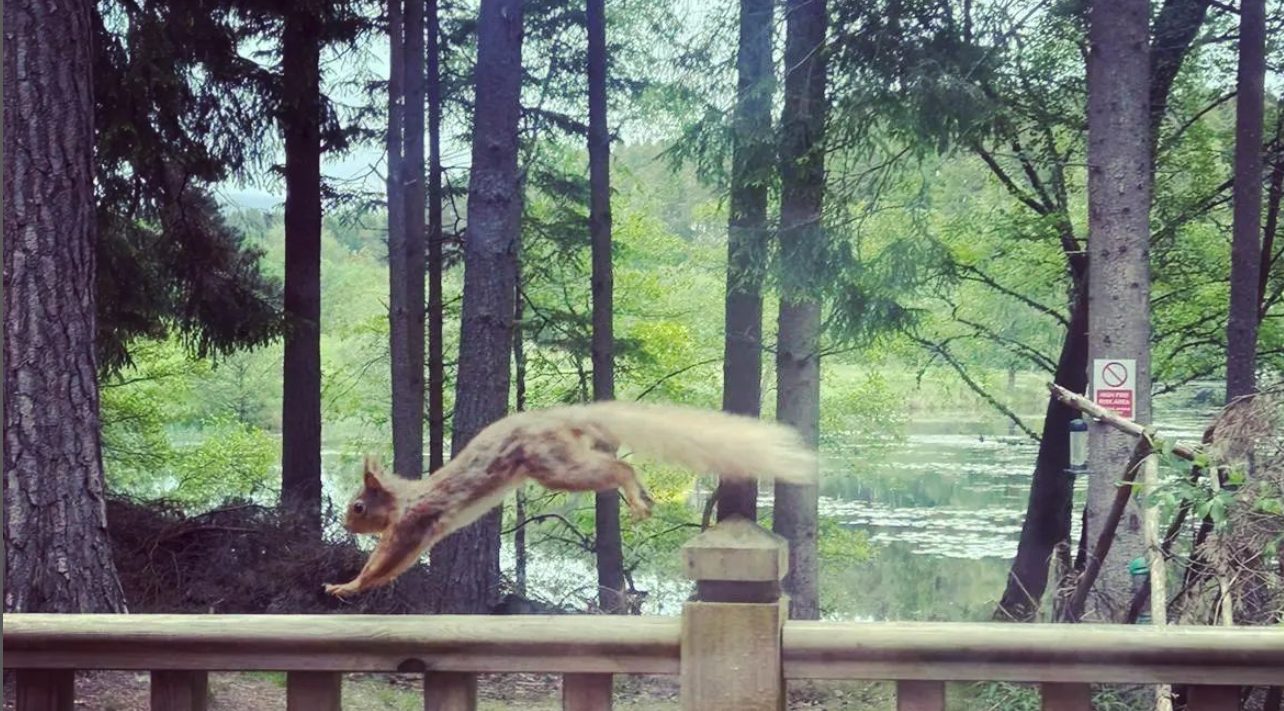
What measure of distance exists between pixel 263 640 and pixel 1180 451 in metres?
1.26

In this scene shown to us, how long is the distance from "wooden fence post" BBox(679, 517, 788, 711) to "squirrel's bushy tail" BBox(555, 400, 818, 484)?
0.33 feet

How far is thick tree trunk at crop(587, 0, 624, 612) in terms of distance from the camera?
3150mm

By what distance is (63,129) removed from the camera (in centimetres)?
222

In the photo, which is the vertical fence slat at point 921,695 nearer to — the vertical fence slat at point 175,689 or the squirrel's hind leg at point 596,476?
the squirrel's hind leg at point 596,476

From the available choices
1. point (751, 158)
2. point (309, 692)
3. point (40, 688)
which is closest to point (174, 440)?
point (751, 158)

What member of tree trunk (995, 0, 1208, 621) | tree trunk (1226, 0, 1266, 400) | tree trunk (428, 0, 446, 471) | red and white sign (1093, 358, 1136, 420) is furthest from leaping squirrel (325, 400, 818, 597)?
tree trunk (1226, 0, 1266, 400)

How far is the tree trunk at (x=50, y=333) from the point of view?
2.14 metres

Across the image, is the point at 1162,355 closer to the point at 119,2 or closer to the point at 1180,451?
the point at 1180,451

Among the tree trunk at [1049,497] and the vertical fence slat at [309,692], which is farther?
the tree trunk at [1049,497]

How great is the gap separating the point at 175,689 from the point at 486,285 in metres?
1.39

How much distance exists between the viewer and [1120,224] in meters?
3.14

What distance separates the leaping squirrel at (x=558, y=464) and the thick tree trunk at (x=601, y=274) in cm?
200

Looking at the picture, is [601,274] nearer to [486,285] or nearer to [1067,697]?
[486,285]

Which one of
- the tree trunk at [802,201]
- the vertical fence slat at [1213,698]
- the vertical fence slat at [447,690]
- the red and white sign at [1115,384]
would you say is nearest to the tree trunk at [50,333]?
the vertical fence slat at [447,690]
